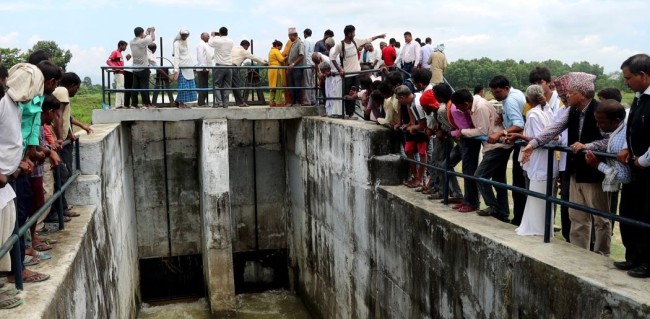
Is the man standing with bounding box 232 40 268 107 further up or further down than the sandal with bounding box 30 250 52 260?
further up

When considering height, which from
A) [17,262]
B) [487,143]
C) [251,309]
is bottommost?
[251,309]

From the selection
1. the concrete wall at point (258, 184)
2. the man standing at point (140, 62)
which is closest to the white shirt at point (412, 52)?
the concrete wall at point (258, 184)

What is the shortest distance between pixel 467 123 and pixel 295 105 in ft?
19.9

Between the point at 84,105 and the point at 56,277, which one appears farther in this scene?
the point at 84,105

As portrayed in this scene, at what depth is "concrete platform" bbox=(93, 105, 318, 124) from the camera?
419 inches

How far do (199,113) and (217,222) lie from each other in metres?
2.05

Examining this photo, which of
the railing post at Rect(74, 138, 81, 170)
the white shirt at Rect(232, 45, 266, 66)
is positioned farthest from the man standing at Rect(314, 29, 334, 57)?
the railing post at Rect(74, 138, 81, 170)

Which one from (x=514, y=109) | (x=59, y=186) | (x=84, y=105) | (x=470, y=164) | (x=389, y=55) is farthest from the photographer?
(x=84, y=105)

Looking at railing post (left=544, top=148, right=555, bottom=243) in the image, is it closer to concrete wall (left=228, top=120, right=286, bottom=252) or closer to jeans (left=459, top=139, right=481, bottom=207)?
jeans (left=459, top=139, right=481, bottom=207)

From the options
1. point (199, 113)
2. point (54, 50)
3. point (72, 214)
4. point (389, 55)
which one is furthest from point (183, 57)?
point (54, 50)

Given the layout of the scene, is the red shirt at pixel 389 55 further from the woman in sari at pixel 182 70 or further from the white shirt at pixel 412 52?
the woman in sari at pixel 182 70

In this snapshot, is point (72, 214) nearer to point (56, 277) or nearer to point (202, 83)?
point (56, 277)

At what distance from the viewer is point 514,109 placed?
541 cm

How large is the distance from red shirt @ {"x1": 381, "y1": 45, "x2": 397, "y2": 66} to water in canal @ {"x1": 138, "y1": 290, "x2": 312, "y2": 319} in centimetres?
516
